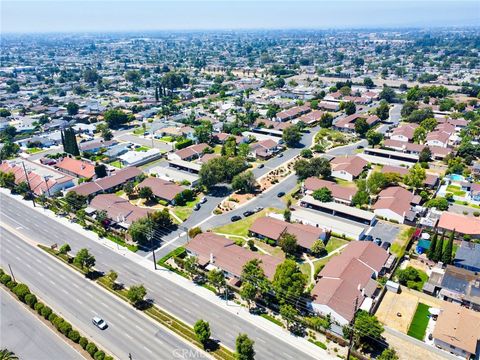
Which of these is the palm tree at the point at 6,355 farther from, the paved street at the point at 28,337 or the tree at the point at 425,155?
the tree at the point at 425,155

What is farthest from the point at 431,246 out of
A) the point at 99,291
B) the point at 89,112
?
the point at 89,112

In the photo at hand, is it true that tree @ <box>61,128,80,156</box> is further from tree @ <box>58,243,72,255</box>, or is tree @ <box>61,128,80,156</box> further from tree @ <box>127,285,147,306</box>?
tree @ <box>127,285,147,306</box>

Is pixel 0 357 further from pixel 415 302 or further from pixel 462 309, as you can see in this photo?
pixel 462 309

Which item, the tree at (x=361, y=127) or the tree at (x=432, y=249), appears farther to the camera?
the tree at (x=361, y=127)

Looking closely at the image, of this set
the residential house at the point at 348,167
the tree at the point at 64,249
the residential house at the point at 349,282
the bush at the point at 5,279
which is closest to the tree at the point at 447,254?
the residential house at the point at 349,282

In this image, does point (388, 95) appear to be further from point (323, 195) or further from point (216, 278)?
point (216, 278)

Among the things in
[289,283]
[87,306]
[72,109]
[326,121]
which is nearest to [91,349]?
[87,306]
